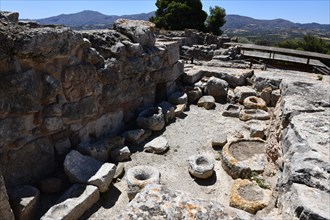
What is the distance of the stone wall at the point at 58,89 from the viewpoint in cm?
496

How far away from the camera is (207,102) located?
912 centimetres

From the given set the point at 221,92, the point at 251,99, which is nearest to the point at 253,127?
the point at 251,99

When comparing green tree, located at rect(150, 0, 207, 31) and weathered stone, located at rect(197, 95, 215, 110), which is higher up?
green tree, located at rect(150, 0, 207, 31)

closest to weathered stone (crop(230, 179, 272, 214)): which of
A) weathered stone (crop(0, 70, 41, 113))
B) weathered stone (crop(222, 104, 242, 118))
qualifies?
weathered stone (crop(222, 104, 242, 118))

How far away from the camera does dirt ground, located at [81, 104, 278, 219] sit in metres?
5.05

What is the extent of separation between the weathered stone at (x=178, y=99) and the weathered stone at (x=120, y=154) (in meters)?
3.07

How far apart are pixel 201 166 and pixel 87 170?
213 centimetres

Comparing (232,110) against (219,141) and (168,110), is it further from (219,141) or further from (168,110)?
(219,141)

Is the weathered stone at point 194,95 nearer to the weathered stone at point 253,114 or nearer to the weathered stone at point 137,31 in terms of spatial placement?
the weathered stone at point 253,114

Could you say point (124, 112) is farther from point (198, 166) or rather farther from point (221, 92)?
point (221, 92)

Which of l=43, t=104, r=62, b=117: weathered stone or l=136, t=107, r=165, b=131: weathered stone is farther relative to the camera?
l=136, t=107, r=165, b=131: weathered stone

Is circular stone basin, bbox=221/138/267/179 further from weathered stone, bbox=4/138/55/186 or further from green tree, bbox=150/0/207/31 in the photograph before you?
green tree, bbox=150/0/207/31

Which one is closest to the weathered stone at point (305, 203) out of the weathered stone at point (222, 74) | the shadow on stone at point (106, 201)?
the shadow on stone at point (106, 201)

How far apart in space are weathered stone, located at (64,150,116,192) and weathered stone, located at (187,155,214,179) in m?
1.49
